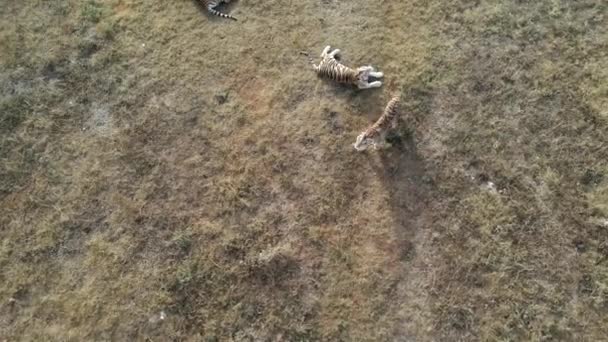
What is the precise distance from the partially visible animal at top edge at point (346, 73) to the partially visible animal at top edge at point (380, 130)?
0.65 m

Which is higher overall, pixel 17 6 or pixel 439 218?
pixel 17 6

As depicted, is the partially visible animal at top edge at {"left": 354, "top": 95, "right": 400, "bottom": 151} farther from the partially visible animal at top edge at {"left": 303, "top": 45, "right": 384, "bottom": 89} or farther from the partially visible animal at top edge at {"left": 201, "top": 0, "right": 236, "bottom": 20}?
the partially visible animal at top edge at {"left": 201, "top": 0, "right": 236, "bottom": 20}

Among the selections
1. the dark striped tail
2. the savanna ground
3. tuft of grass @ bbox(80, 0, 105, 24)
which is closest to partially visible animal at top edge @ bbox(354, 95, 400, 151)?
the savanna ground

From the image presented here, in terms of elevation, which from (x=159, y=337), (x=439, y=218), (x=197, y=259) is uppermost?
(x=439, y=218)

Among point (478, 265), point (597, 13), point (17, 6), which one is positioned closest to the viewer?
point (478, 265)

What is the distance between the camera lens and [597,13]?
32.7ft

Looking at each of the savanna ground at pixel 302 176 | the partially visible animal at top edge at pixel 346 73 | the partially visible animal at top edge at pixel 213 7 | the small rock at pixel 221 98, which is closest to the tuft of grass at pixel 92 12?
the savanna ground at pixel 302 176

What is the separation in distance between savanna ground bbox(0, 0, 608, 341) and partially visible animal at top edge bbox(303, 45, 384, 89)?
0.64ft

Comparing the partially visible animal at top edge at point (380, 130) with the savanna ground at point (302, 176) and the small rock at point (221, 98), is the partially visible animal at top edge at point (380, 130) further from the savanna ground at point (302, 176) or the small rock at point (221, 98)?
the small rock at point (221, 98)

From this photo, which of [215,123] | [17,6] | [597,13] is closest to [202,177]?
[215,123]

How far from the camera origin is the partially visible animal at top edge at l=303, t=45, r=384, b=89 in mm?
9680

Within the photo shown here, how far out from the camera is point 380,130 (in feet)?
30.5

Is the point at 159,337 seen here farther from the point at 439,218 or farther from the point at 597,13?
the point at 597,13

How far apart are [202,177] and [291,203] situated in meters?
1.64
